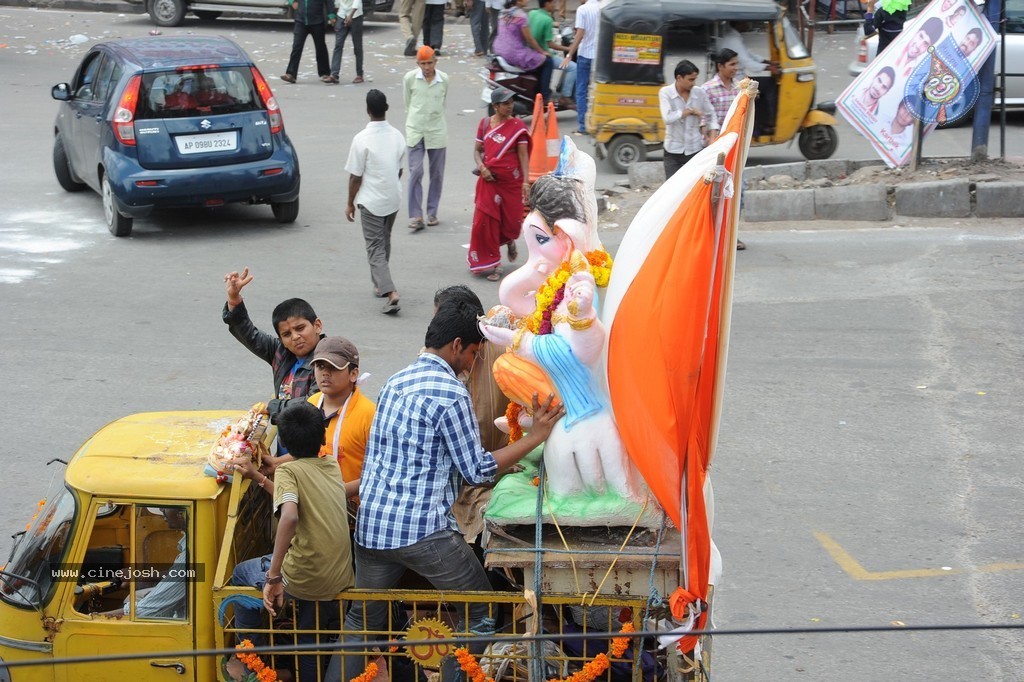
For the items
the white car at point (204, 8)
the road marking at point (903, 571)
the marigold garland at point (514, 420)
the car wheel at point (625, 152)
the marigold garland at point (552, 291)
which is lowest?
the road marking at point (903, 571)

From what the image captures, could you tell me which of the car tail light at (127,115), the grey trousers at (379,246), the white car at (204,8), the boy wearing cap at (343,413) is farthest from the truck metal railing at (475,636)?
the white car at (204,8)

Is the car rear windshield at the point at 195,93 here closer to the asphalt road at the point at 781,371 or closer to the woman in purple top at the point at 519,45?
the asphalt road at the point at 781,371

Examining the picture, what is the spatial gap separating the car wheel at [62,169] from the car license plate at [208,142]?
7.88ft

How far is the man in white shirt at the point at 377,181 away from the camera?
29.1ft

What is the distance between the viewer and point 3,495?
21.1 ft

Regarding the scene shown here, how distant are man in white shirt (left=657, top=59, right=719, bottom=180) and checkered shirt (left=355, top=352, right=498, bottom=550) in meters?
6.45

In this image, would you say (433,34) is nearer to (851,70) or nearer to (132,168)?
(851,70)

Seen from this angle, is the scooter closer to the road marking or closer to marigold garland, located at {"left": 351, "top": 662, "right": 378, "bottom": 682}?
the road marking

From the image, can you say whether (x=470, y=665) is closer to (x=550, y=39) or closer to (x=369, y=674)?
(x=369, y=674)

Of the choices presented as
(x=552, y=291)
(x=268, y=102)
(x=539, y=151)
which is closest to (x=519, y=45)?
(x=268, y=102)

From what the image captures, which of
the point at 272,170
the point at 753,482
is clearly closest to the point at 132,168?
the point at 272,170

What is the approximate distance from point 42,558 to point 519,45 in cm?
1173

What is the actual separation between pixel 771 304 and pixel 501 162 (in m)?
2.51

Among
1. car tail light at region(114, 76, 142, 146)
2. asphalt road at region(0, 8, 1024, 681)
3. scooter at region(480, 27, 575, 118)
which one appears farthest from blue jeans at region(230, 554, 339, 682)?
scooter at region(480, 27, 575, 118)
